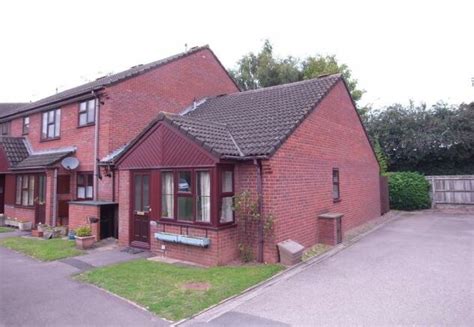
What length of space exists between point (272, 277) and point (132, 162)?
5.76 m

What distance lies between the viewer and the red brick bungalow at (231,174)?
8.93 metres

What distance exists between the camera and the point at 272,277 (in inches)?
301

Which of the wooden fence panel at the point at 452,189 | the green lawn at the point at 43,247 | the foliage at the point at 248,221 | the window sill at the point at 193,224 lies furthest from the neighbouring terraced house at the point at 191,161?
the wooden fence panel at the point at 452,189

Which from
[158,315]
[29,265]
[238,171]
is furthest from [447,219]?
[29,265]

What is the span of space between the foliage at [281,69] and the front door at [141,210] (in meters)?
19.1

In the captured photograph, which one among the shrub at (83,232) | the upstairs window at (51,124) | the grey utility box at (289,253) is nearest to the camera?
the grey utility box at (289,253)

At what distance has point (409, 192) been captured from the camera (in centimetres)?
2034

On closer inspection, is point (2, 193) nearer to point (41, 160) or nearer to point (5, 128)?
point (5, 128)

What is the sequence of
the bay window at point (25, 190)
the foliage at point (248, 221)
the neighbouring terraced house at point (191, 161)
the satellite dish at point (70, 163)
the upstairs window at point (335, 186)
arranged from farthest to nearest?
the bay window at point (25, 190) < the satellite dish at point (70, 163) < the upstairs window at point (335, 186) < the neighbouring terraced house at point (191, 161) < the foliage at point (248, 221)

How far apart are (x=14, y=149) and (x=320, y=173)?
15.3m

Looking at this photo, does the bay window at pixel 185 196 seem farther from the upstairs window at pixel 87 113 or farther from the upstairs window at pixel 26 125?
the upstairs window at pixel 26 125

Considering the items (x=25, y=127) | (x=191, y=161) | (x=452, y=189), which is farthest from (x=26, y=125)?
(x=452, y=189)

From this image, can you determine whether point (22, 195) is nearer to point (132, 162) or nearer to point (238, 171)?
point (132, 162)

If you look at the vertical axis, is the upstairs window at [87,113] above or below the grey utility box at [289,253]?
above
